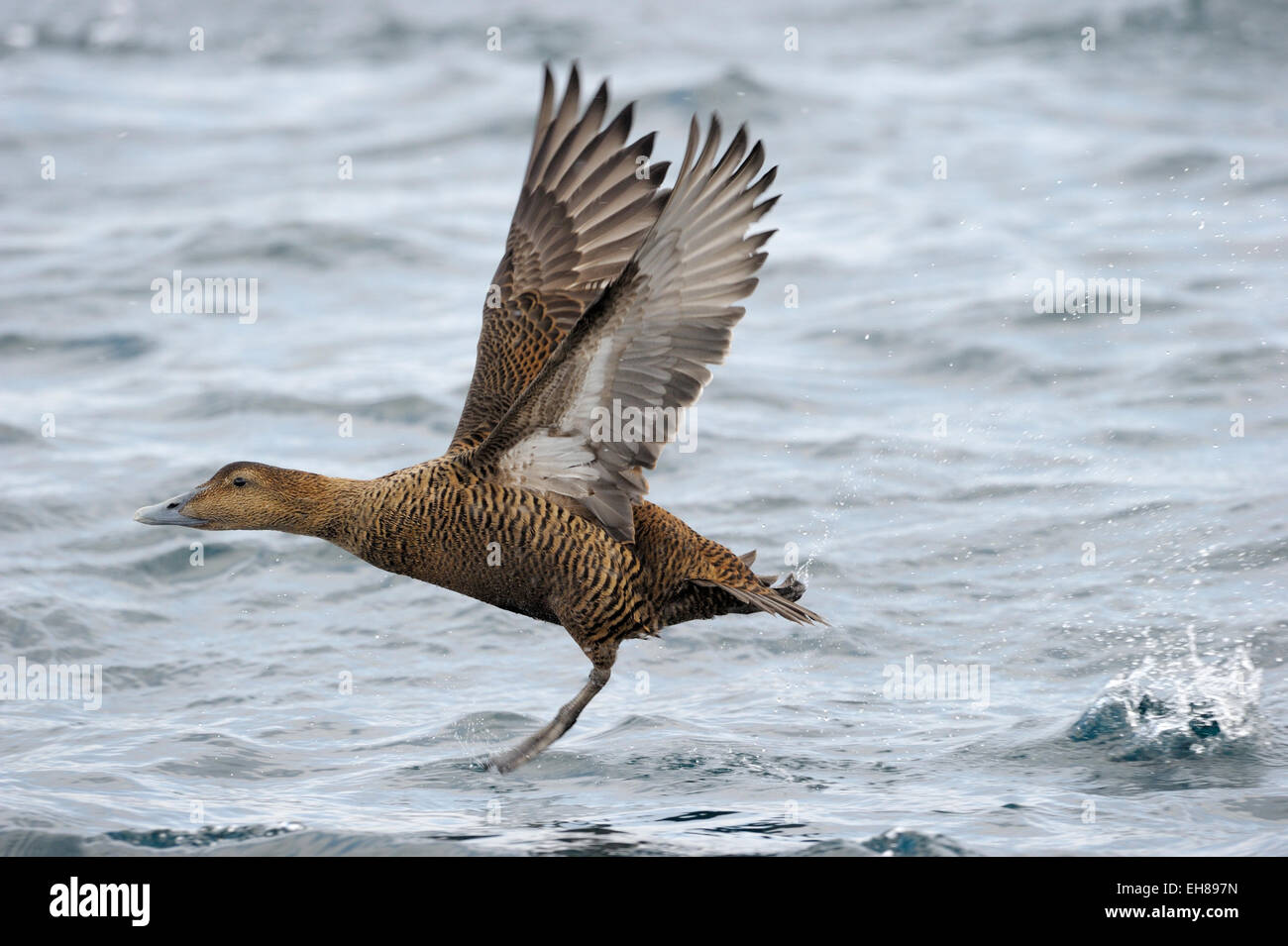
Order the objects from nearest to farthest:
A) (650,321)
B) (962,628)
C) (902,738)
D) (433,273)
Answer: (650,321)
(902,738)
(962,628)
(433,273)

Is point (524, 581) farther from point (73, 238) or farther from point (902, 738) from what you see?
point (73, 238)

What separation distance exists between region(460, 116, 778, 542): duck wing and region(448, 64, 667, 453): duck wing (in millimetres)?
721

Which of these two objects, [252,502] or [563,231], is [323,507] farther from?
[563,231]

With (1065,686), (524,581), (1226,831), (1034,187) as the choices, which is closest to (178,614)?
(524,581)

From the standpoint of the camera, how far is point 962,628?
7641mm

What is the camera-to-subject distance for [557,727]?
20.1ft

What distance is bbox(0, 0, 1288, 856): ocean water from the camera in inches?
232

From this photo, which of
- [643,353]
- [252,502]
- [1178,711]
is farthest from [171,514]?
[1178,711]

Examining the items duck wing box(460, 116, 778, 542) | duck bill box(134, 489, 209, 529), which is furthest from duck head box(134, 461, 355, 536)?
duck wing box(460, 116, 778, 542)

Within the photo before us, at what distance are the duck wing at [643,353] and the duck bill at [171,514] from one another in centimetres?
103

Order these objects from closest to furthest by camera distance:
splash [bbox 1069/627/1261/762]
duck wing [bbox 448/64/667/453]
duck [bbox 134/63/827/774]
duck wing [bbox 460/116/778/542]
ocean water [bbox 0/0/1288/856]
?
duck wing [bbox 460/116/778/542]
duck [bbox 134/63/827/774]
ocean water [bbox 0/0/1288/856]
splash [bbox 1069/627/1261/762]
duck wing [bbox 448/64/667/453]

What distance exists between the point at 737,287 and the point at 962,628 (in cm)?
276

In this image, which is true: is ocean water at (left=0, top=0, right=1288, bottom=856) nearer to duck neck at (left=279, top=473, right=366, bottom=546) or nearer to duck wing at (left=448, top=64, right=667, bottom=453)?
duck neck at (left=279, top=473, right=366, bottom=546)

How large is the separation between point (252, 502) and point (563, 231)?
1709mm
